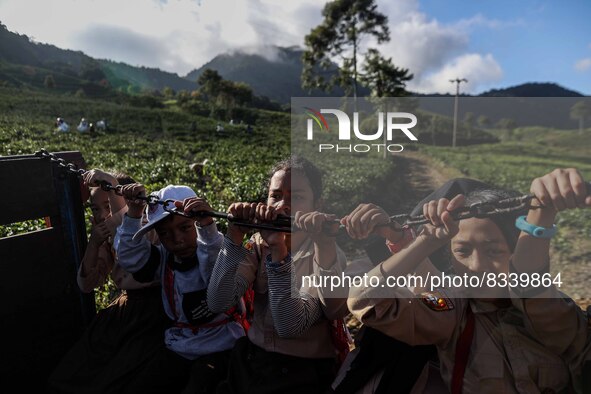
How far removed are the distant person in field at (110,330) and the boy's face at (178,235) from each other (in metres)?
0.35

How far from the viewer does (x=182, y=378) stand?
236cm

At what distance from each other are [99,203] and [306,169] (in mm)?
1658

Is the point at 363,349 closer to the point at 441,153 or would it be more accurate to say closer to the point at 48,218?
the point at 441,153

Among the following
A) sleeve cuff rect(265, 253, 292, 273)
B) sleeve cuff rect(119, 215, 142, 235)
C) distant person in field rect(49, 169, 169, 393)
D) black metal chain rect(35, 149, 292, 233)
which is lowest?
distant person in field rect(49, 169, 169, 393)

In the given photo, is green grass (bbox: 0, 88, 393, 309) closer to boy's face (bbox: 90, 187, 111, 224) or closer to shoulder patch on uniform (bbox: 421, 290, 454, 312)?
shoulder patch on uniform (bbox: 421, 290, 454, 312)

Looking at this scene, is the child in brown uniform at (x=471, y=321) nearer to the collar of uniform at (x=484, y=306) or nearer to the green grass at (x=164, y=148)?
the collar of uniform at (x=484, y=306)

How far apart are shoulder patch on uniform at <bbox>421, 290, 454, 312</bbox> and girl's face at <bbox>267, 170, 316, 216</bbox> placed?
2.58 ft

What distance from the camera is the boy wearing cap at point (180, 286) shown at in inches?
90.7

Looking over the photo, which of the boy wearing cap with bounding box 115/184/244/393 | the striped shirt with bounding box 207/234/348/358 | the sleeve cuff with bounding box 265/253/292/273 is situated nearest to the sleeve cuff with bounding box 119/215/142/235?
the boy wearing cap with bounding box 115/184/244/393

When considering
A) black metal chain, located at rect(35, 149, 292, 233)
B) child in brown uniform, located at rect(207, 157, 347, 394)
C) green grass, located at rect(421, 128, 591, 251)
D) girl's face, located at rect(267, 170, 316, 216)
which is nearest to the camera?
green grass, located at rect(421, 128, 591, 251)

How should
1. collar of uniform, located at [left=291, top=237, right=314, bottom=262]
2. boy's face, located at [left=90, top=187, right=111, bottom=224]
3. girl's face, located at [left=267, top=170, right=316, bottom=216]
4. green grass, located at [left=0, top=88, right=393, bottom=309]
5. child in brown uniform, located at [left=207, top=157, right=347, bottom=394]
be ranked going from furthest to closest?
green grass, located at [left=0, top=88, right=393, bottom=309], boy's face, located at [left=90, top=187, right=111, bottom=224], girl's face, located at [left=267, top=170, right=316, bottom=216], collar of uniform, located at [left=291, top=237, right=314, bottom=262], child in brown uniform, located at [left=207, top=157, right=347, bottom=394]

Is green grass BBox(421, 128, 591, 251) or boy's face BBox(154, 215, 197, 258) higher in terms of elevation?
green grass BBox(421, 128, 591, 251)

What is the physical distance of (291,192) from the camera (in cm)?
222

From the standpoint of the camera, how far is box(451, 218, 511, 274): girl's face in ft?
5.32
